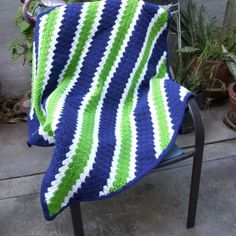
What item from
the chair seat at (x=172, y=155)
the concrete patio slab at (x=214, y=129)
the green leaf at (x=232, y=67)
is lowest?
the concrete patio slab at (x=214, y=129)

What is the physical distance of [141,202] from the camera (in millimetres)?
2217

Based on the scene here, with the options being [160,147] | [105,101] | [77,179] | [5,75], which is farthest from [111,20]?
[5,75]

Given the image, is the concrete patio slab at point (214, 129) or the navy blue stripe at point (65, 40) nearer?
the navy blue stripe at point (65, 40)

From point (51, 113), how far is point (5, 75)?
1.41m

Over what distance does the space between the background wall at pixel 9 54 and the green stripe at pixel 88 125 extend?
114cm

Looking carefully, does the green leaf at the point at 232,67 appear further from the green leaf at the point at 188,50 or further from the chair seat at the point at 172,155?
the chair seat at the point at 172,155

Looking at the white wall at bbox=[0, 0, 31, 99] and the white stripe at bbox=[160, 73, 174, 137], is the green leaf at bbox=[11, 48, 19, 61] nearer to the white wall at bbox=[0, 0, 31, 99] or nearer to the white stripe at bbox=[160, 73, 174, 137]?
the white wall at bbox=[0, 0, 31, 99]

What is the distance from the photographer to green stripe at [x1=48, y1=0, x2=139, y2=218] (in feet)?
5.25

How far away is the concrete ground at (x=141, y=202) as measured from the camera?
2.06m

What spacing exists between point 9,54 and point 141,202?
160cm

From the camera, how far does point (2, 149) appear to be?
105 inches

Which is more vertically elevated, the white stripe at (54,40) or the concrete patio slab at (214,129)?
the white stripe at (54,40)

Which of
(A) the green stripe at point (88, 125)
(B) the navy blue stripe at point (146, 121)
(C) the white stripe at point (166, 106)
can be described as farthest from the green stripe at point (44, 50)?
(C) the white stripe at point (166, 106)

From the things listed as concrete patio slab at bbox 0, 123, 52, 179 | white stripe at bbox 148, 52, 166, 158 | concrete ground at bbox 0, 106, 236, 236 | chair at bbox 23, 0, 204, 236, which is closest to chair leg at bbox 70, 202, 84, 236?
chair at bbox 23, 0, 204, 236
